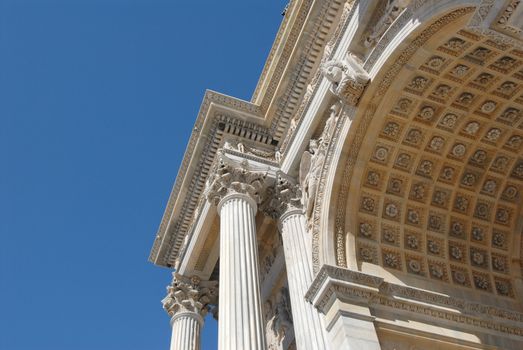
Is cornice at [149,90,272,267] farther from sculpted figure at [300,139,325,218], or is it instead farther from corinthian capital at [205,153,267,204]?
sculpted figure at [300,139,325,218]

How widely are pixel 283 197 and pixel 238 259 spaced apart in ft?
8.57

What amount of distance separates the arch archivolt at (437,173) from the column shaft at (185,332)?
8.06m

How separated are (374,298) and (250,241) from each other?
405 cm

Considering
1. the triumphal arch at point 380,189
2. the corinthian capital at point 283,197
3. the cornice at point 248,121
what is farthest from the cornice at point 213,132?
the corinthian capital at point 283,197

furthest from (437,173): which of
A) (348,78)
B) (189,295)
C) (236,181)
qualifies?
(189,295)

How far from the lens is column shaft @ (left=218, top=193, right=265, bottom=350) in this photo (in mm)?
15492

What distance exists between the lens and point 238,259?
17172 millimetres

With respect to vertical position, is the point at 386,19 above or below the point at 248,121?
below

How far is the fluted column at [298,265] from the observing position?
15016mm

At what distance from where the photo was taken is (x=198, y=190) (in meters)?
23.2

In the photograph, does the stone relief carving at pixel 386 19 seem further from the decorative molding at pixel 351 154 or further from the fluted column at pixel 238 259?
the fluted column at pixel 238 259

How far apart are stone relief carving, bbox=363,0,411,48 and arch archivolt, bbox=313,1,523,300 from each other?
0.86 metres

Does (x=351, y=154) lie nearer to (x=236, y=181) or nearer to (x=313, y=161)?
(x=313, y=161)

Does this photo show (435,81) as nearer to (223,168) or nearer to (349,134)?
(349,134)
